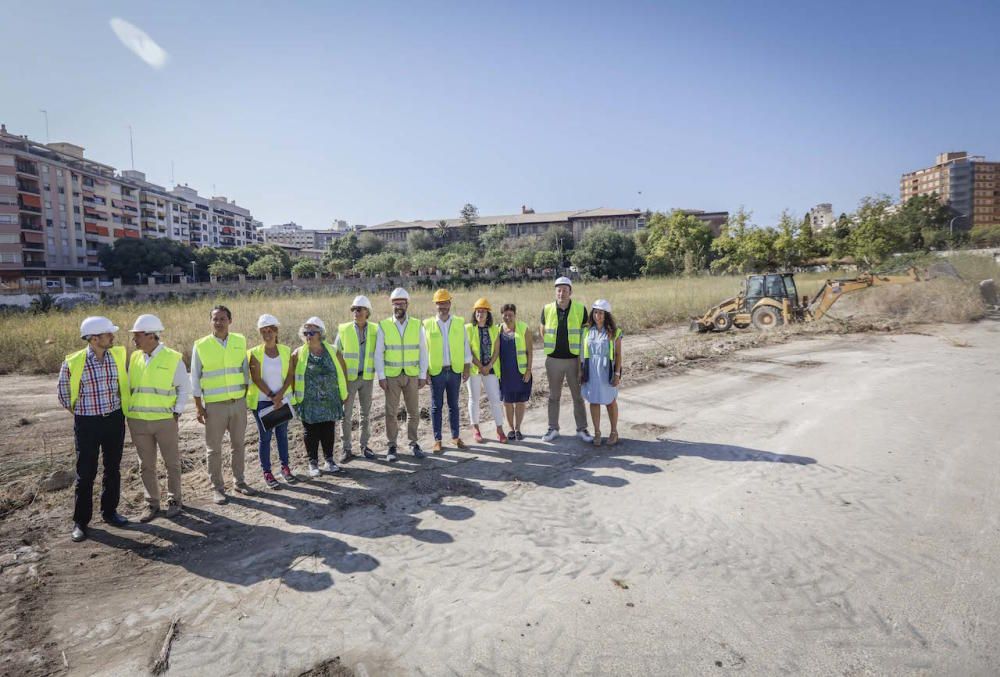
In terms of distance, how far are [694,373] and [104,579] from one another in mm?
9479

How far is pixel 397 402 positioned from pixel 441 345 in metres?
0.82

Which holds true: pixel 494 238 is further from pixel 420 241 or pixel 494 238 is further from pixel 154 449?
pixel 154 449

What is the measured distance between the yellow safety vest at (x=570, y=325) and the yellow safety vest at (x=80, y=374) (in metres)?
4.19

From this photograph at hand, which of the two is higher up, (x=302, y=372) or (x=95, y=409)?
(x=302, y=372)

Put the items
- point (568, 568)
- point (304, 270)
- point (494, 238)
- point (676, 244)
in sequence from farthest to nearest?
point (494, 238) → point (304, 270) → point (676, 244) → point (568, 568)

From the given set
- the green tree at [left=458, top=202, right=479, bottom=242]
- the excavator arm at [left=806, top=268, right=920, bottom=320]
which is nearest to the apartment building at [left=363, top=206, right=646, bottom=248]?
the green tree at [left=458, top=202, right=479, bottom=242]

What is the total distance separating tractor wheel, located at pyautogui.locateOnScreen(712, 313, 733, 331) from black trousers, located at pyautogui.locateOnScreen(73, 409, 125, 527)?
1602cm

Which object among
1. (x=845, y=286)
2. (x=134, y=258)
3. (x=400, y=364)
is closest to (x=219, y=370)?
(x=400, y=364)

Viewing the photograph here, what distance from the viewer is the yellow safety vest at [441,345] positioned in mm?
6262

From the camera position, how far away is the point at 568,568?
3.84 meters

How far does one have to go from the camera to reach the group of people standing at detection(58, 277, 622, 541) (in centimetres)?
A: 463

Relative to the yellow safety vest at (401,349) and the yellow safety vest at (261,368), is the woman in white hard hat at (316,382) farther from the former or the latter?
the yellow safety vest at (401,349)

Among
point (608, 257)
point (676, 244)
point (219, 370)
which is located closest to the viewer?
point (219, 370)

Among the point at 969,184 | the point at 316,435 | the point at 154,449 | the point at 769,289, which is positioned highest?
the point at 969,184
